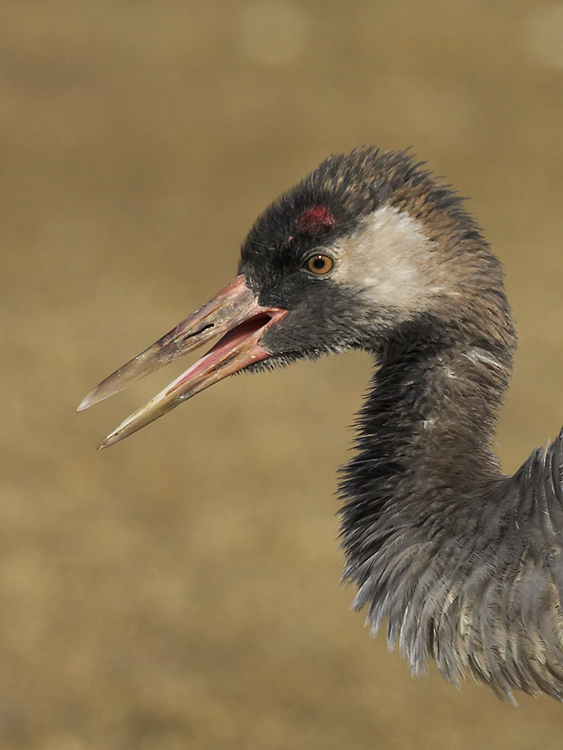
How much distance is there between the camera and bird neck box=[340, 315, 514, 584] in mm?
3906

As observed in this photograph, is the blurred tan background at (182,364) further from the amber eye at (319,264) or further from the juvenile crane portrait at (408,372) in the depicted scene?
the amber eye at (319,264)

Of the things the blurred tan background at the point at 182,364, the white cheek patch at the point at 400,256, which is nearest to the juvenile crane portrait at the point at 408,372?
the white cheek patch at the point at 400,256

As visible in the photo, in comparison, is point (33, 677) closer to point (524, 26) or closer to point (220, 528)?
point (220, 528)

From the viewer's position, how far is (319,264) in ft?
13.4

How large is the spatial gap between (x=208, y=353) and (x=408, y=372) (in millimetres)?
743

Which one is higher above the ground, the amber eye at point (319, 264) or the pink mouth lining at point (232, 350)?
the amber eye at point (319, 264)

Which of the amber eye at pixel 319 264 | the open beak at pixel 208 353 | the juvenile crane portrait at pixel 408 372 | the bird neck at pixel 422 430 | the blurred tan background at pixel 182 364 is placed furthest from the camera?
the blurred tan background at pixel 182 364

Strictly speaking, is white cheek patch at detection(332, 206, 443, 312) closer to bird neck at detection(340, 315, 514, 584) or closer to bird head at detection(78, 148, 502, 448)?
bird head at detection(78, 148, 502, 448)

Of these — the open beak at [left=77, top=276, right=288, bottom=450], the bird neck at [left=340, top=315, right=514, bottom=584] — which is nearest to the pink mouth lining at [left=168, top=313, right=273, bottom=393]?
the open beak at [left=77, top=276, right=288, bottom=450]

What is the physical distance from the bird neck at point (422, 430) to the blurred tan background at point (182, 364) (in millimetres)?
4069

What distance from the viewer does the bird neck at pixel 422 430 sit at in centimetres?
391

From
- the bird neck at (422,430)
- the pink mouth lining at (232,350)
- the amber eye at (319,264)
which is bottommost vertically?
the bird neck at (422,430)

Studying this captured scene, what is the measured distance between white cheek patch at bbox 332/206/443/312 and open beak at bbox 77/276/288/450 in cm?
40

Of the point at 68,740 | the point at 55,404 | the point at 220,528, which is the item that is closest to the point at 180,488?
the point at 220,528
